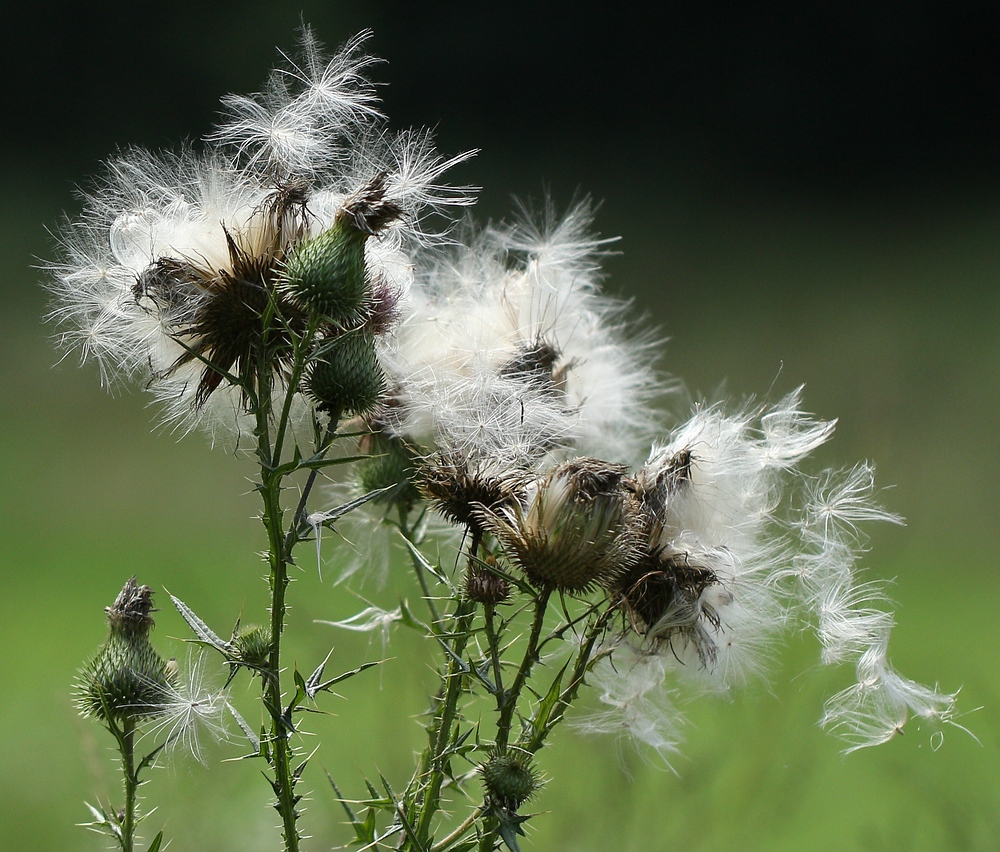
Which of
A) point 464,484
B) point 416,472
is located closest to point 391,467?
point 416,472

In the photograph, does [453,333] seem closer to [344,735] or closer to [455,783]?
[455,783]

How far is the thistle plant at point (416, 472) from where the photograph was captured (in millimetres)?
1139

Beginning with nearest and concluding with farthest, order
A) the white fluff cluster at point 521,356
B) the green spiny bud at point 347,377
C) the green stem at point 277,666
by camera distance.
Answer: the green stem at point 277,666
the green spiny bud at point 347,377
the white fluff cluster at point 521,356

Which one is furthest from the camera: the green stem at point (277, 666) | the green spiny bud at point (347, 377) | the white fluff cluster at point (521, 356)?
the white fluff cluster at point (521, 356)

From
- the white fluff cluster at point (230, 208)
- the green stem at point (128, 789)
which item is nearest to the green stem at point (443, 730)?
the green stem at point (128, 789)

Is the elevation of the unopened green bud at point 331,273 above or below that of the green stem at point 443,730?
above

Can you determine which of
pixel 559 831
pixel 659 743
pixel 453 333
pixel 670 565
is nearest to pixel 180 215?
pixel 453 333

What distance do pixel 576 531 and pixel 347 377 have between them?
345 mm

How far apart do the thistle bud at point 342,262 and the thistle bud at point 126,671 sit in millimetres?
471

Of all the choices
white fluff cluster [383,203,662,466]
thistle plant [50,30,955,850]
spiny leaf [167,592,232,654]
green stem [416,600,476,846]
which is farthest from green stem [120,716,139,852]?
white fluff cluster [383,203,662,466]

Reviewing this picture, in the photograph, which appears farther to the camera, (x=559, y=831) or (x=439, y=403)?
(x=559, y=831)

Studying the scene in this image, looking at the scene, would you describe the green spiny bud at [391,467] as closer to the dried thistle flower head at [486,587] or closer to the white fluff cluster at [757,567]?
the dried thistle flower head at [486,587]

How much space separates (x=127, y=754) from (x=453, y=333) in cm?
76

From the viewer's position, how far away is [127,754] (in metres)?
1.17
